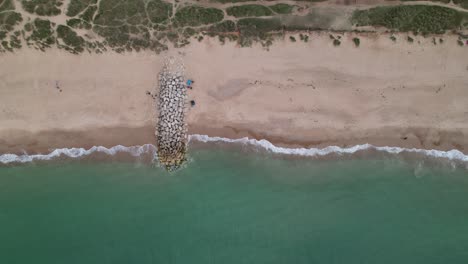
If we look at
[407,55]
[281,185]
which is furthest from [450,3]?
[281,185]

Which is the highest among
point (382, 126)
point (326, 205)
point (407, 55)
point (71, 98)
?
point (407, 55)

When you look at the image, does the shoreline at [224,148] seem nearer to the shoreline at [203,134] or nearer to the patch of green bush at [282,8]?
the shoreline at [203,134]

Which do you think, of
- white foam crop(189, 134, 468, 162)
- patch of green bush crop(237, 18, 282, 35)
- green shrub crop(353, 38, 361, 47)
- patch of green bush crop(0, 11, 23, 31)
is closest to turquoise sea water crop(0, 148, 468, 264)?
white foam crop(189, 134, 468, 162)

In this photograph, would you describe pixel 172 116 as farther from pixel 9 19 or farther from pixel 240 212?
pixel 9 19

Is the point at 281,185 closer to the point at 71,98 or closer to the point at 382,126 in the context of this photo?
the point at 382,126

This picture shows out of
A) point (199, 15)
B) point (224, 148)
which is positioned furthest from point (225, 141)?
point (199, 15)

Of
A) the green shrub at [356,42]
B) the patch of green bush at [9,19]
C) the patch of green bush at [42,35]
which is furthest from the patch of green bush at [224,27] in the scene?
the patch of green bush at [9,19]
